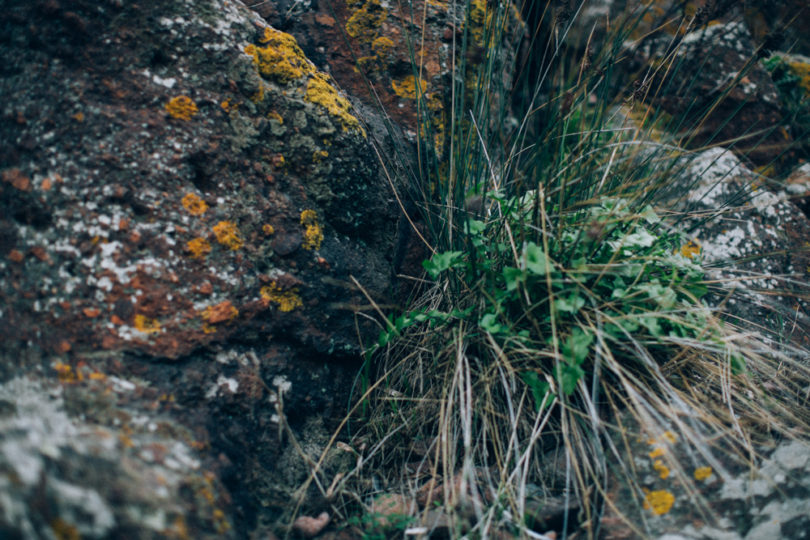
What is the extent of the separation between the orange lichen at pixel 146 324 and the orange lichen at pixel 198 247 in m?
0.20

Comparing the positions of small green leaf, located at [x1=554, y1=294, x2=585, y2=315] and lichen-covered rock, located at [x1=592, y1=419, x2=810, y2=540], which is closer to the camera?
lichen-covered rock, located at [x1=592, y1=419, x2=810, y2=540]

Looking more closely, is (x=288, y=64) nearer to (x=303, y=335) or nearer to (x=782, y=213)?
(x=303, y=335)

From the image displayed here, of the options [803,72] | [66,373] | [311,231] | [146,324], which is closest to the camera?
[66,373]

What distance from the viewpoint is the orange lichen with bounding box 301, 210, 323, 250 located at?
1468mm

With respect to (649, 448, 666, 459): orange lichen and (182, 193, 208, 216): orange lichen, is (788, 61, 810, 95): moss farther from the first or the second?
(182, 193, 208, 216): orange lichen

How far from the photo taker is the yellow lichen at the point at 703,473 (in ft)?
3.93

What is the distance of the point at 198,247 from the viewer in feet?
4.13

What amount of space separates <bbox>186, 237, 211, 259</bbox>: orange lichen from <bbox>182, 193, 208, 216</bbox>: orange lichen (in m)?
0.08

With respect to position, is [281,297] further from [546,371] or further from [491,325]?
[546,371]

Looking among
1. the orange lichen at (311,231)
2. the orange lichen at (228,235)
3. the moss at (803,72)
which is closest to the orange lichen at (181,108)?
the orange lichen at (228,235)

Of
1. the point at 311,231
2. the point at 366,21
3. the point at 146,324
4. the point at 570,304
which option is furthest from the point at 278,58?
the point at 570,304

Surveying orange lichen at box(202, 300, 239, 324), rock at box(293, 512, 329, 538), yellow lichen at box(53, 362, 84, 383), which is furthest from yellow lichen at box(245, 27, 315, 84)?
rock at box(293, 512, 329, 538)

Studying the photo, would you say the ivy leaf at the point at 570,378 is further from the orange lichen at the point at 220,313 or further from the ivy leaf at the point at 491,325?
the orange lichen at the point at 220,313

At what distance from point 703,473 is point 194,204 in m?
1.59
